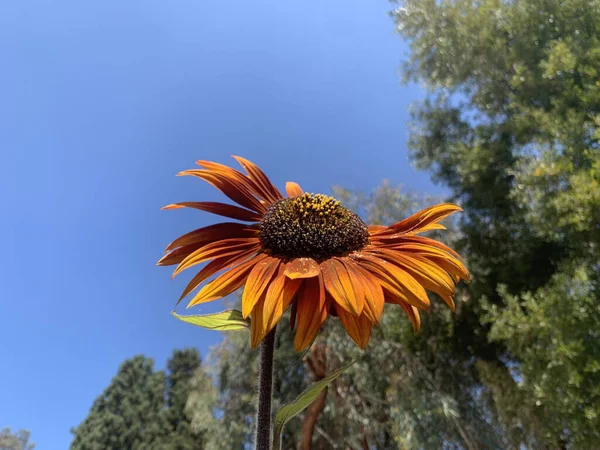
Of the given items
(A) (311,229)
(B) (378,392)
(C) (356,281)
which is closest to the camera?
(C) (356,281)

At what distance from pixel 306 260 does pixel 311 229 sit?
149 mm

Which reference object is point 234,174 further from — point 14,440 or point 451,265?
point 14,440

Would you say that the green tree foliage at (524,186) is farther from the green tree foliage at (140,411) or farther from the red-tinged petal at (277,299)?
the green tree foliage at (140,411)

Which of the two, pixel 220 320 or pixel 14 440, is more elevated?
pixel 14 440

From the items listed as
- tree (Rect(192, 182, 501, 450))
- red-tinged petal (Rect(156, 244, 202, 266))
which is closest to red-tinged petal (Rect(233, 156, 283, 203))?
red-tinged petal (Rect(156, 244, 202, 266))

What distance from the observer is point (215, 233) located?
1.14 meters

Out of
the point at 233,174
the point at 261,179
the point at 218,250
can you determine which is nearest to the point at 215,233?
the point at 218,250

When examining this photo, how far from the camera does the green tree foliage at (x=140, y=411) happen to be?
17.6 metres

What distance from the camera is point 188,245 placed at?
110 centimetres

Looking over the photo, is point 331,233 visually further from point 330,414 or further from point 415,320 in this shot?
point 330,414

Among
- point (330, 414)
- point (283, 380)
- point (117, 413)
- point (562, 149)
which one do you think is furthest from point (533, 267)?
point (117, 413)

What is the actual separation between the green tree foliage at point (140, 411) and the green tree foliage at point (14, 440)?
8.39 m

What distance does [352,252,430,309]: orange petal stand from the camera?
846 mm

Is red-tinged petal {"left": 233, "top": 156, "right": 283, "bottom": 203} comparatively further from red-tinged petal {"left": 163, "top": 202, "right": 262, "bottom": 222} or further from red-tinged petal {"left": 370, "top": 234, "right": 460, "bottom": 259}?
red-tinged petal {"left": 370, "top": 234, "right": 460, "bottom": 259}
